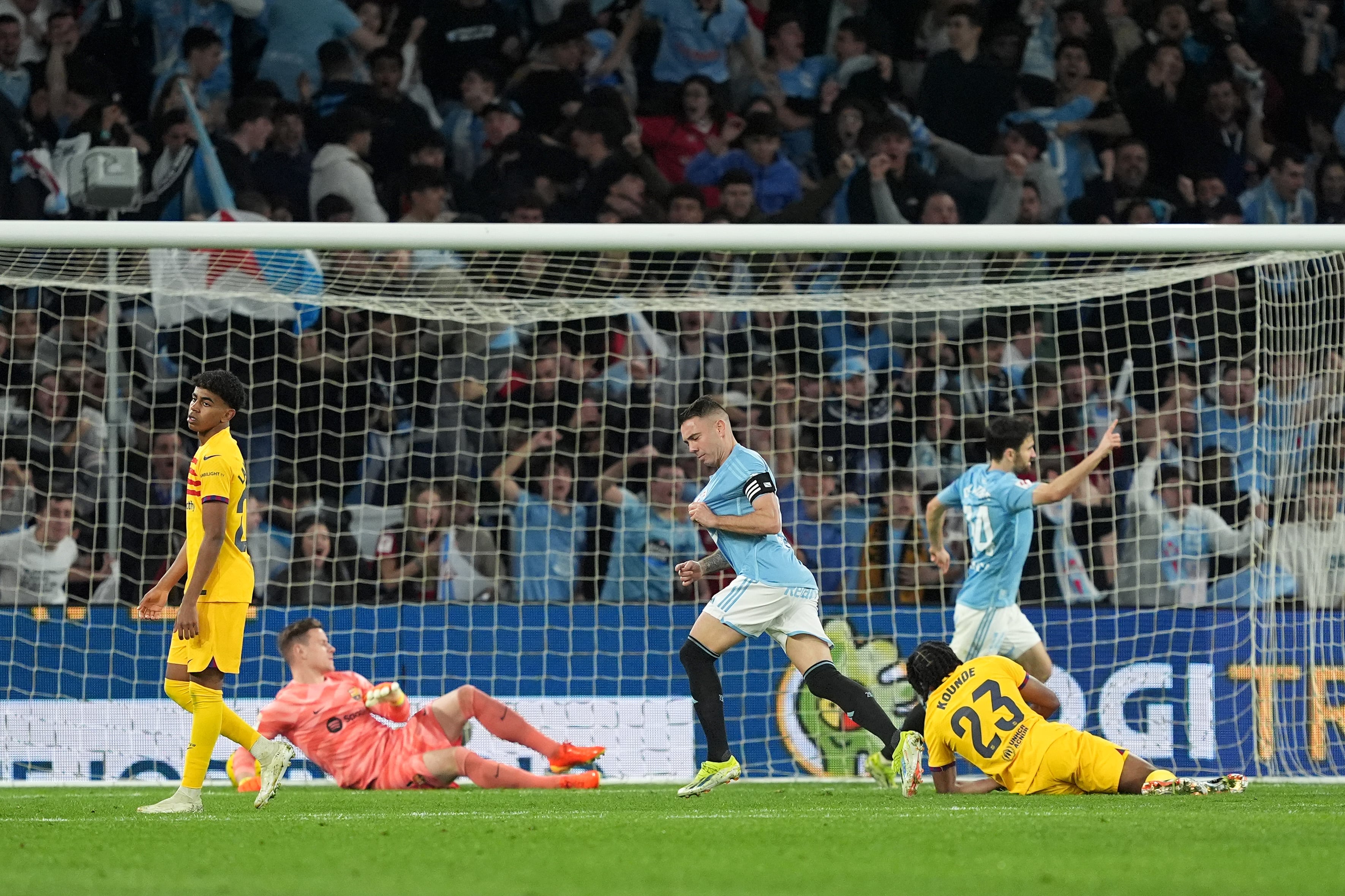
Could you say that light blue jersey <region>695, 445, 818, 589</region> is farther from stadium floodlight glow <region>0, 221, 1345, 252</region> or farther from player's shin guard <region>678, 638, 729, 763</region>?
stadium floodlight glow <region>0, 221, 1345, 252</region>

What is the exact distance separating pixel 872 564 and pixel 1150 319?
257 centimetres

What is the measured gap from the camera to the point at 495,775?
8.25m

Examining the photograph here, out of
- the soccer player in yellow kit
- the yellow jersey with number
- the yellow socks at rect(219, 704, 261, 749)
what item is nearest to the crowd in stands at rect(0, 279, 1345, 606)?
the yellow jersey with number

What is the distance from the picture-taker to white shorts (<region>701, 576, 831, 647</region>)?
7.26 m

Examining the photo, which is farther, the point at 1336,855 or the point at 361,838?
the point at 361,838

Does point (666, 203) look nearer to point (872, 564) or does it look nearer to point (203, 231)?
point (872, 564)

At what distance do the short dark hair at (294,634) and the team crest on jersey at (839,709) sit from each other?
2.80 meters

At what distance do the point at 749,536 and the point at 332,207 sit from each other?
5.78 meters

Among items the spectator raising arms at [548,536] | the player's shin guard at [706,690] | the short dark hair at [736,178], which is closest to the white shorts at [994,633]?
the player's shin guard at [706,690]

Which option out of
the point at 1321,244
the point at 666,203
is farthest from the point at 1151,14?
the point at 1321,244

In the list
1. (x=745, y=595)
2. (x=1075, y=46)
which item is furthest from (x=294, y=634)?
(x=1075, y=46)

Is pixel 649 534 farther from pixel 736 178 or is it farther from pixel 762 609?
pixel 736 178

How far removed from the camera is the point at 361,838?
536cm

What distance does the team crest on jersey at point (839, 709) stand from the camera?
951 centimetres
